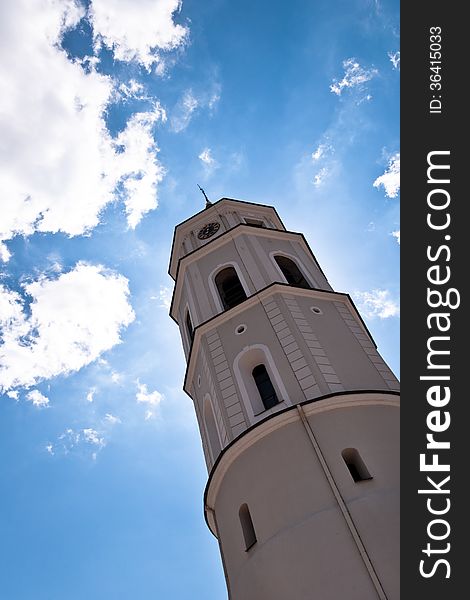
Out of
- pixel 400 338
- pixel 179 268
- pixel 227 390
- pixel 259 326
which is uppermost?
pixel 179 268

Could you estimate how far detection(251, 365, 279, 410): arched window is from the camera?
54.8 ft

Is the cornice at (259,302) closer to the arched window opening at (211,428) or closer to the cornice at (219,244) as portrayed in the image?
the arched window opening at (211,428)

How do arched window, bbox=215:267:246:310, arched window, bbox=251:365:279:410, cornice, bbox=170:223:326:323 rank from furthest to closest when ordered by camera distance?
cornice, bbox=170:223:326:323 → arched window, bbox=215:267:246:310 → arched window, bbox=251:365:279:410

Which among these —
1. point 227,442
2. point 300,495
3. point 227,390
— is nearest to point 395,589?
point 300,495

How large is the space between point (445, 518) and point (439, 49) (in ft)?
27.4

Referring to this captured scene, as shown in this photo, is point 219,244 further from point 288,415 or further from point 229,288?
point 288,415

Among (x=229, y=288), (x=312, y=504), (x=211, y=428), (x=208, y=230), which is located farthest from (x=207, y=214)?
(x=312, y=504)

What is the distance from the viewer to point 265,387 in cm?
1734

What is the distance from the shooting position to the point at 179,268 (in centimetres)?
2500

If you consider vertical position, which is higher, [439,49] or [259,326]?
[259,326]

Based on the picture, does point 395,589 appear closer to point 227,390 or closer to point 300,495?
point 300,495

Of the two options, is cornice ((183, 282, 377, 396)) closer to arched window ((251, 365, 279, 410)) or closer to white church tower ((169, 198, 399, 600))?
white church tower ((169, 198, 399, 600))

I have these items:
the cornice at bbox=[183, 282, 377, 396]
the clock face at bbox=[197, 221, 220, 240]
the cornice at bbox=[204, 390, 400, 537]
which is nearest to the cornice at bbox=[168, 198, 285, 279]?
the clock face at bbox=[197, 221, 220, 240]

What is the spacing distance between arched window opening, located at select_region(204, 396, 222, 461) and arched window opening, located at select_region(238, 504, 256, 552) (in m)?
3.35
